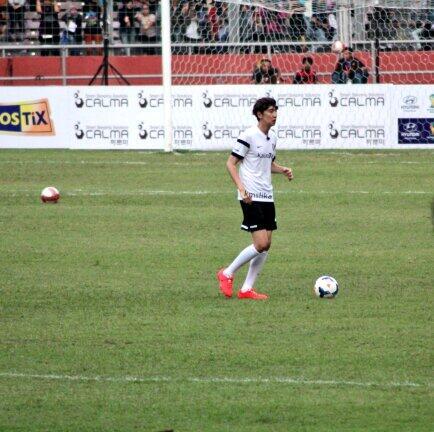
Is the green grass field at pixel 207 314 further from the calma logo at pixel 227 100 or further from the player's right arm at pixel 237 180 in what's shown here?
the calma logo at pixel 227 100

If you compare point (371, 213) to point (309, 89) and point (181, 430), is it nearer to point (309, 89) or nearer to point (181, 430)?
point (309, 89)

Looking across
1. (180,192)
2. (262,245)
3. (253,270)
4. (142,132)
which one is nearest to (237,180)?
(262,245)

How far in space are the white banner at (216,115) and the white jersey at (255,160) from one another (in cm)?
1545

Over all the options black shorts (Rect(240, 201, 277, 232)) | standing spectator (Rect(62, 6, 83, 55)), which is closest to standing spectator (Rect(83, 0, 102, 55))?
standing spectator (Rect(62, 6, 83, 55))

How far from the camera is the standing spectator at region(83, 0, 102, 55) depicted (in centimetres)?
3469

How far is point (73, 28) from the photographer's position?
34.6 m

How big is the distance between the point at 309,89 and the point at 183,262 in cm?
1372

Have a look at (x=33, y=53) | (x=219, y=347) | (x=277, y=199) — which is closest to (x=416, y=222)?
(x=277, y=199)

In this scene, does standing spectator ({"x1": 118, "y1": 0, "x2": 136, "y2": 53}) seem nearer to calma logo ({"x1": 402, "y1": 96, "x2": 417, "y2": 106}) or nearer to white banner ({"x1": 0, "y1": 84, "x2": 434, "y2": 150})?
white banner ({"x1": 0, "y1": 84, "x2": 434, "y2": 150})

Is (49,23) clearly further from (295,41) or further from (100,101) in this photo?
(295,41)

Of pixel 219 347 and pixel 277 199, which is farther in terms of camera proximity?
pixel 277 199

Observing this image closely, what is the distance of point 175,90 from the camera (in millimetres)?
28547

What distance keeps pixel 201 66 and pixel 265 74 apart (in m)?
2.39

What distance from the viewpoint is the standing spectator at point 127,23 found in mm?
33938
